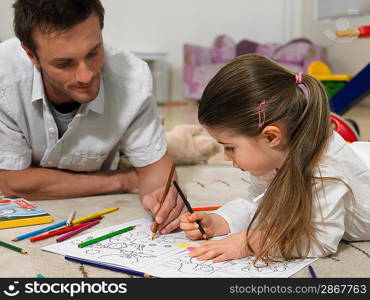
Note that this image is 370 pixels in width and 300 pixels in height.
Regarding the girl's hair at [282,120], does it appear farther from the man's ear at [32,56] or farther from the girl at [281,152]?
the man's ear at [32,56]

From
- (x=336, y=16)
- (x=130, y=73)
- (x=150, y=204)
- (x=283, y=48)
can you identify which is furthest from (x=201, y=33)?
(x=150, y=204)

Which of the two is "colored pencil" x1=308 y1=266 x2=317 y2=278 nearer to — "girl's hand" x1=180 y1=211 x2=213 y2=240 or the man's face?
"girl's hand" x1=180 y1=211 x2=213 y2=240

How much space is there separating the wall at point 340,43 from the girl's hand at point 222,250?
3188mm

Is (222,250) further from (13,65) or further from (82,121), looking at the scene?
(13,65)

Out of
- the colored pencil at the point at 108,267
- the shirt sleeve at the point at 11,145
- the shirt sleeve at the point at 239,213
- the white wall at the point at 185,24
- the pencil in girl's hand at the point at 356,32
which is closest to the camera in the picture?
the colored pencil at the point at 108,267

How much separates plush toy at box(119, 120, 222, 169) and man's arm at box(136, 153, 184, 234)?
49cm

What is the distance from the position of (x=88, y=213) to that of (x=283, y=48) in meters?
3.58

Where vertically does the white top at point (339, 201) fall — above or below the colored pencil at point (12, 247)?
above

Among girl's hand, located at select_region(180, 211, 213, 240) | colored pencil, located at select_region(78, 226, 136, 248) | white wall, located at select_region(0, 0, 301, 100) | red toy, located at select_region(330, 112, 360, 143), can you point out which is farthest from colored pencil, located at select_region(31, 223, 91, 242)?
white wall, located at select_region(0, 0, 301, 100)

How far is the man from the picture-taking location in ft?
4.25

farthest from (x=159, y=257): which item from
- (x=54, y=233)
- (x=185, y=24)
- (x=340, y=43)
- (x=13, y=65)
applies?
(x=185, y=24)

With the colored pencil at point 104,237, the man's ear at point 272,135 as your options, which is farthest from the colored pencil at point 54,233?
the man's ear at point 272,135

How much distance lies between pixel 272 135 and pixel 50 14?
567 mm

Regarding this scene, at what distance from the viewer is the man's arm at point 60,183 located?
143 cm
